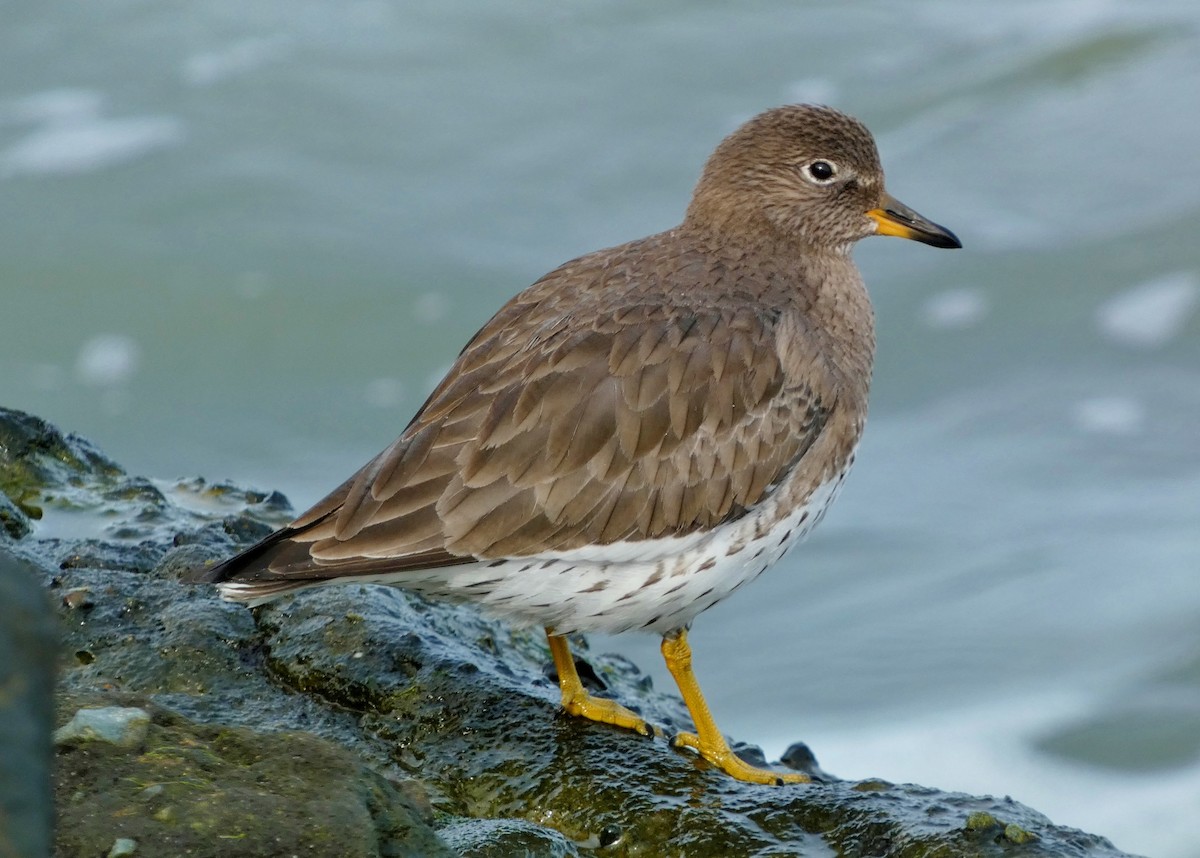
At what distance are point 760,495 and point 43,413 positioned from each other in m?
6.88

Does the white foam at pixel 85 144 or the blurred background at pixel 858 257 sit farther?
the white foam at pixel 85 144

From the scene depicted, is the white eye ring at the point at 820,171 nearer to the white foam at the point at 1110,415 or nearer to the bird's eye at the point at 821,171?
the bird's eye at the point at 821,171

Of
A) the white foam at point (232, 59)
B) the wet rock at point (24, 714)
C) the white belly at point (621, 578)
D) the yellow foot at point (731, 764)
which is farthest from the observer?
the white foam at point (232, 59)

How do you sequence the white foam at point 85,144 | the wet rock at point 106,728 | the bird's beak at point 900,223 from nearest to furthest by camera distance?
the wet rock at point 106,728
the bird's beak at point 900,223
the white foam at point 85,144

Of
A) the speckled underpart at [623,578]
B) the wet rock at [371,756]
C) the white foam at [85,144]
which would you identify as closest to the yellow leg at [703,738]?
the wet rock at [371,756]

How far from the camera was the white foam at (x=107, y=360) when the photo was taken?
36.4ft

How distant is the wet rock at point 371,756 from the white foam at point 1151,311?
6563 millimetres

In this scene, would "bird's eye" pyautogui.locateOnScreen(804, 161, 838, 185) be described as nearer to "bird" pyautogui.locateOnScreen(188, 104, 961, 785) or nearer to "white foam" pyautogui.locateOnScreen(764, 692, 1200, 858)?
"bird" pyautogui.locateOnScreen(188, 104, 961, 785)

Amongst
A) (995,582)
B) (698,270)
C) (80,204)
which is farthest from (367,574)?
(80,204)

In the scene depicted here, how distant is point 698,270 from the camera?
571 cm

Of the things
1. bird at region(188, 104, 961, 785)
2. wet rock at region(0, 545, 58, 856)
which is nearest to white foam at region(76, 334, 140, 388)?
bird at region(188, 104, 961, 785)

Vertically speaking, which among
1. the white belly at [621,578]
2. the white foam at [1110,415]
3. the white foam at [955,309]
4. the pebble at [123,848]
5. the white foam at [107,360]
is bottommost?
the pebble at [123,848]

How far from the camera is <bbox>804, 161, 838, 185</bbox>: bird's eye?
20.7 ft

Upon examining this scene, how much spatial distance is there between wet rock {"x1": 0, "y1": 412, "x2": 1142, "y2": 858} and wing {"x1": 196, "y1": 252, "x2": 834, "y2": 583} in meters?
0.54
